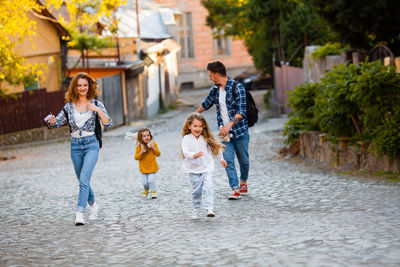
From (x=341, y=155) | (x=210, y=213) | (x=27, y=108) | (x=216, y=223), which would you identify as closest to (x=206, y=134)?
(x=210, y=213)

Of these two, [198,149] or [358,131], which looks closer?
[198,149]

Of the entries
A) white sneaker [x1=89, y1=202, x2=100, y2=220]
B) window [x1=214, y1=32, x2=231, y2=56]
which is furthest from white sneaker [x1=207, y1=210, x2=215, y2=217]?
window [x1=214, y1=32, x2=231, y2=56]

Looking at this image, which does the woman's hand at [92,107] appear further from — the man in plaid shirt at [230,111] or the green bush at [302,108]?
the green bush at [302,108]

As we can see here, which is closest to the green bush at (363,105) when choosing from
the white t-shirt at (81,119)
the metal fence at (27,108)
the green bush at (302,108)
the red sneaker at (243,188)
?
the green bush at (302,108)

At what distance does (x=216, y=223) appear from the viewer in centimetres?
738

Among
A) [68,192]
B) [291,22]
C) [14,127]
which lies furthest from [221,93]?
[291,22]

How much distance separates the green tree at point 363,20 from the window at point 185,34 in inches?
1288

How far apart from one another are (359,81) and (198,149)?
397cm

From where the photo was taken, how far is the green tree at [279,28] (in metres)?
26.1

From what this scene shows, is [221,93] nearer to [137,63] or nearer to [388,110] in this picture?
[388,110]

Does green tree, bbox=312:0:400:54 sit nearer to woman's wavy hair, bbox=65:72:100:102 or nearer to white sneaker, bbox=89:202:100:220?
woman's wavy hair, bbox=65:72:100:102

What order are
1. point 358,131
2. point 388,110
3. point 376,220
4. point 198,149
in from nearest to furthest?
point 376,220
point 198,149
point 388,110
point 358,131

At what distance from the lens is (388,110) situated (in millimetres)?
10500

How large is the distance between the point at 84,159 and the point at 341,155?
5.28 meters
